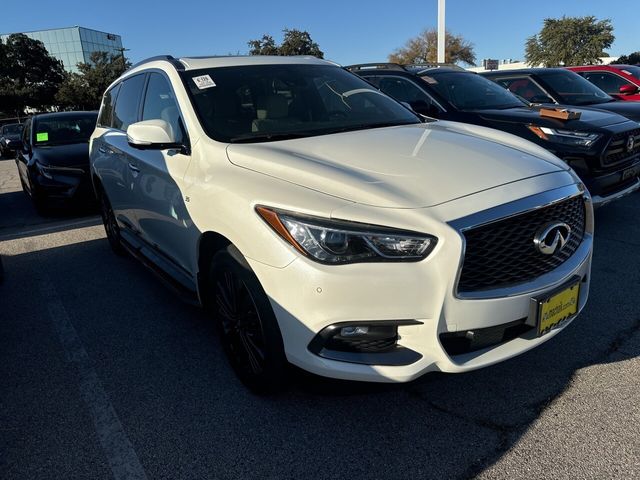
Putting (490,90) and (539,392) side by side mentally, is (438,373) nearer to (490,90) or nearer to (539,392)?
(539,392)

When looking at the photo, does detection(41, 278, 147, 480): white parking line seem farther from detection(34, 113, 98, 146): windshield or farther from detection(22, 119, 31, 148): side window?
detection(22, 119, 31, 148): side window

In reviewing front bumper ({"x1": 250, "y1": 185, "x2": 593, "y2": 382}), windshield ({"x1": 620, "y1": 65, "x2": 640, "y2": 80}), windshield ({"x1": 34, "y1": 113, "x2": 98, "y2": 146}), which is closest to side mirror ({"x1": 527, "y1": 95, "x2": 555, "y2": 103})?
windshield ({"x1": 620, "y1": 65, "x2": 640, "y2": 80})

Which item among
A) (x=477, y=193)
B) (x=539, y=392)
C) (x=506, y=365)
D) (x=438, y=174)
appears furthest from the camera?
(x=506, y=365)

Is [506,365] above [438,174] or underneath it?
underneath

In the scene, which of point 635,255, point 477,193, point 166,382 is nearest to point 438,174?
point 477,193

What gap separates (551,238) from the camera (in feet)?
7.79

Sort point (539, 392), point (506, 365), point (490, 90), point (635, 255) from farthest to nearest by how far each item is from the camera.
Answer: point (490, 90) < point (635, 255) < point (506, 365) < point (539, 392)

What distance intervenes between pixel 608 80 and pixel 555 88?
3313mm

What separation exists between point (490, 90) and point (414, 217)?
16.9 feet

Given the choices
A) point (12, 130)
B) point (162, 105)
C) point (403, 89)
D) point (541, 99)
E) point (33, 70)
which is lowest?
point (12, 130)

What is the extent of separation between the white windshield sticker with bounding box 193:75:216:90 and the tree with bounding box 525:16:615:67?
170ft

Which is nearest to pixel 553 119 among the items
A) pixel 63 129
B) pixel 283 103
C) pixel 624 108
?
pixel 624 108

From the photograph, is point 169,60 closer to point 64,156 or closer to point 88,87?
point 64,156

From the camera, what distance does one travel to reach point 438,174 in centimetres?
240
